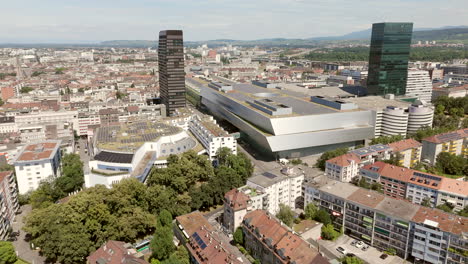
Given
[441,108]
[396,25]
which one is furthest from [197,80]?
[441,108]

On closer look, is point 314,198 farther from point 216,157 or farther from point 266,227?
point 216,157

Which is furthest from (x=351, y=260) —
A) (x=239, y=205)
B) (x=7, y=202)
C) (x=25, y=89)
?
(x=25, y=89)

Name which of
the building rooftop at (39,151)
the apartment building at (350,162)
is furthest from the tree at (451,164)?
the building rooftop at (39,151)

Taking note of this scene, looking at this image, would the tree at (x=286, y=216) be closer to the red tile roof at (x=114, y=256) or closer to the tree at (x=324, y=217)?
the tree at (x=324, y=217)

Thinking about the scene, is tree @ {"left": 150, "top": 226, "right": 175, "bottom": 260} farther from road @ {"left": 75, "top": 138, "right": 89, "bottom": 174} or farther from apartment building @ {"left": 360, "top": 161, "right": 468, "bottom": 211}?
road @ {"left": 75, "top": 138, "right": 89, "bottom": 174}

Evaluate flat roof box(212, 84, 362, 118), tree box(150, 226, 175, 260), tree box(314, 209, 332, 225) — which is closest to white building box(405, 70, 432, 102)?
flat roof box(212, 84, 362, 118)

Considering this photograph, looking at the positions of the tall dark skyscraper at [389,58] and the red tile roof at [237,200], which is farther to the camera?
the tall dark skyscraper at [389,58]
